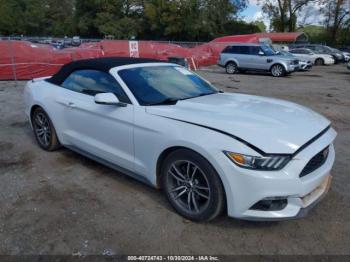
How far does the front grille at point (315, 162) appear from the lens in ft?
9.95

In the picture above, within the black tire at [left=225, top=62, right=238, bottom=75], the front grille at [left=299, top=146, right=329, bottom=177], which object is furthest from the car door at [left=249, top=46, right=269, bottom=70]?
the front grille at [left=299, top=146, right=329, bottom=177]

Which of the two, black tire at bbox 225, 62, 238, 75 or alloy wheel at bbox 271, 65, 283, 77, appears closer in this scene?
alloy wheel at bbox 271, 65, 283, 77

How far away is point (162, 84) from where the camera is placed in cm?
411

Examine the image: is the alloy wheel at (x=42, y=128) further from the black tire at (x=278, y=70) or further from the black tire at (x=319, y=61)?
the black tire at (x=319, y=61)

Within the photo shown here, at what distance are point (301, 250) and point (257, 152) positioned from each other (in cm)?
94

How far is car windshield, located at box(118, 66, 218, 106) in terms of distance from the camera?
12.6 ft

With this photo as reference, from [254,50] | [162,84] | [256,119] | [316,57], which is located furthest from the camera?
[316,57]

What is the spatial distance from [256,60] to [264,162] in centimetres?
1710

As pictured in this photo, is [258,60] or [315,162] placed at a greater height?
[315,162]

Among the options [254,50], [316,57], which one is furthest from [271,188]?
[316,57]

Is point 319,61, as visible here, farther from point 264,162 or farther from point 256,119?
point 264,162

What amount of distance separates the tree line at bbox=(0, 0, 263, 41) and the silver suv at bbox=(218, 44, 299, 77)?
32.2m

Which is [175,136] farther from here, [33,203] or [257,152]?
[33,203]

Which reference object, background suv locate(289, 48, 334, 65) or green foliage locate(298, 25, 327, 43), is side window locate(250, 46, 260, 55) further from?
green foliage locate(298, 25, 327, 43)
